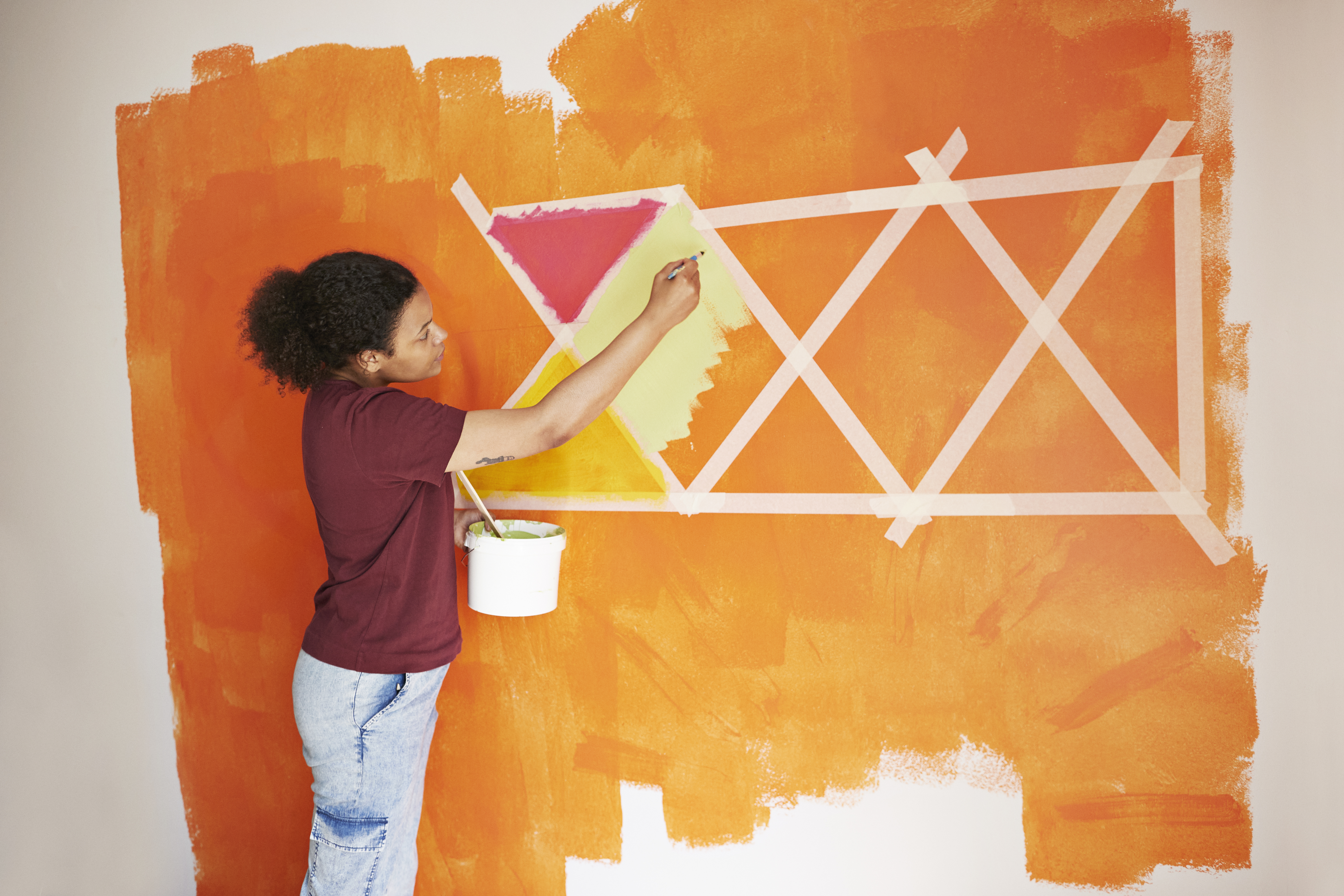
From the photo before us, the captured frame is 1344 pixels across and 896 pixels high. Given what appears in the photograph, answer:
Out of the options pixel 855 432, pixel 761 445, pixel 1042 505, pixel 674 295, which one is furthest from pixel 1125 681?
pixel 674 295

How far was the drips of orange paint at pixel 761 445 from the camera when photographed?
3.66 feet

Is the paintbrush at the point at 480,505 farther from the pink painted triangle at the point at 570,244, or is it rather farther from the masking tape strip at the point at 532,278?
the pink painted triangle at the point at 570,244

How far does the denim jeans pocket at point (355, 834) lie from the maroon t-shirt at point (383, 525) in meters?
0.26

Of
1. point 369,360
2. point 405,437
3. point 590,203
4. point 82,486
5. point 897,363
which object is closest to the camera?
point 405,437

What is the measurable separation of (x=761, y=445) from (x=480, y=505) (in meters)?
0.54

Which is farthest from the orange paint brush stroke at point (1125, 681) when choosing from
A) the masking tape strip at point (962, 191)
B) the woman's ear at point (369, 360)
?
the woman's ear at point (369, 360)

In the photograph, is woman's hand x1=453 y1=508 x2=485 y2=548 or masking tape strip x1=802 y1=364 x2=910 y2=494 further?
woman's hand x1=453 y1=508 x2=485 y2=548

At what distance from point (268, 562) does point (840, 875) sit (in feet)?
4.70

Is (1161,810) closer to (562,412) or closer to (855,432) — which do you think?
(855,432)

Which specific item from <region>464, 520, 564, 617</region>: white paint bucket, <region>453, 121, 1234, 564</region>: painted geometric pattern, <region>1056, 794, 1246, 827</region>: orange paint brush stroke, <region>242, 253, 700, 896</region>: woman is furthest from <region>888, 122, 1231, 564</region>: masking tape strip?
<region>464, 520, 564, 617</region>: white paint bucket

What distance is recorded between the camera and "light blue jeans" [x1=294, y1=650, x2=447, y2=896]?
3.48 feet

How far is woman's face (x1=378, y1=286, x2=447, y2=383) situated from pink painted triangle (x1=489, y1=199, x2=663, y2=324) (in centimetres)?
28

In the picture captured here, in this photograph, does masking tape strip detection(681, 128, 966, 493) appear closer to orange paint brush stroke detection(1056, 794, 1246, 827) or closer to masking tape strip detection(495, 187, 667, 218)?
masking tape strip detection(495, 187, 667, 218)

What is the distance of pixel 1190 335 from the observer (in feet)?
3.58
